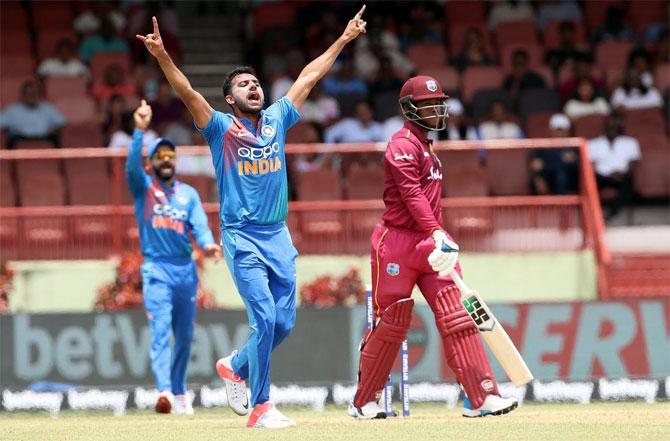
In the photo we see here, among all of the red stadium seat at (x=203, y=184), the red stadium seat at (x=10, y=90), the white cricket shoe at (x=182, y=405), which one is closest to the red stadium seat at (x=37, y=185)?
the red stadium seat at (x=203, y=184)

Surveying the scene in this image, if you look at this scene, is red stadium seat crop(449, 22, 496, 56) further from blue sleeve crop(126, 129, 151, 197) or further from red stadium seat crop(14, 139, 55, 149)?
blue sleeve crop(126, 129, 151, 197)

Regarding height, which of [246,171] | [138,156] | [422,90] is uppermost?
[422,90]

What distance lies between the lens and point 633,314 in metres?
15.4

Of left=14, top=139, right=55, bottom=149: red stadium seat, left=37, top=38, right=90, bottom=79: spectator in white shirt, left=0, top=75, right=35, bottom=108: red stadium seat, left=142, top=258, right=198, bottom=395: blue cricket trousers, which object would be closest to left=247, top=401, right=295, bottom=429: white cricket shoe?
left=142, top=258, right=198, bottom=395: blue cricket trousers

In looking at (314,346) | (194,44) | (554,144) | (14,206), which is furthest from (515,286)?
(194,44)

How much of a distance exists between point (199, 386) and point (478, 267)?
3766 mm

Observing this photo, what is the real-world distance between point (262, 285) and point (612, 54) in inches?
470

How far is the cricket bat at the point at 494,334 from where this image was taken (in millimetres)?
10062

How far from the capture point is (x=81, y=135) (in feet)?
61.1

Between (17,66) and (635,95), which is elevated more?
(17,66)

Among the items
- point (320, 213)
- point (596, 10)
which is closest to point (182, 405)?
point (320, 213)

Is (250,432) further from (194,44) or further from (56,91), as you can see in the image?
(194,44)

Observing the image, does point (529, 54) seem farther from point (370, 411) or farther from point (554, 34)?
point (370, 411)

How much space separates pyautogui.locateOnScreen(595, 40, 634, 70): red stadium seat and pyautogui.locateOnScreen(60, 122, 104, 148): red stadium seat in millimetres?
6604
